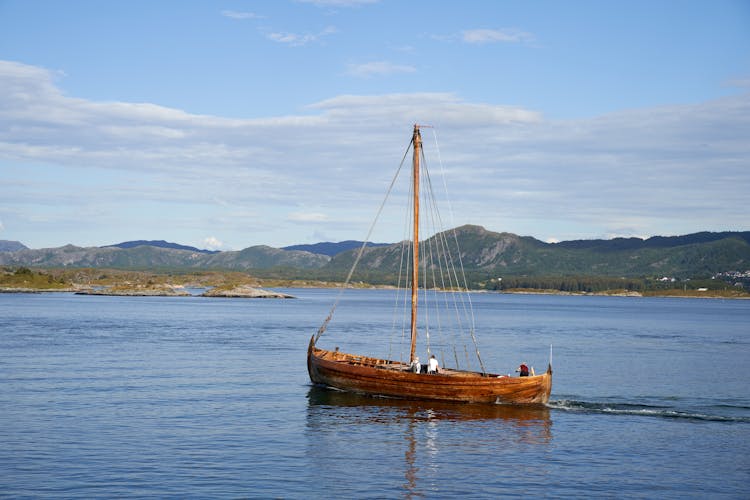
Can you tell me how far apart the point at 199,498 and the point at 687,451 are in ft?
78.2

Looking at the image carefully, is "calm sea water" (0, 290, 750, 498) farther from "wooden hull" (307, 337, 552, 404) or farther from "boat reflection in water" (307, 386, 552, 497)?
"wooden hull" (307, 337, 552, 404)

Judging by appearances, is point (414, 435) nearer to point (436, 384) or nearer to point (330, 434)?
point (330, 434)

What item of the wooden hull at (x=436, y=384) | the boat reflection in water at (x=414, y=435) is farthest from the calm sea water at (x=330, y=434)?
the wooden hull at (x=436, y=384)

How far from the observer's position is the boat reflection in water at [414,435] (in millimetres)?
33531

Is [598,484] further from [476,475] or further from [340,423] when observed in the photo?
[340,423]

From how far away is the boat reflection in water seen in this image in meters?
33.5

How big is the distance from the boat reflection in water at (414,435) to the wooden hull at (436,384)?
0.57 meters

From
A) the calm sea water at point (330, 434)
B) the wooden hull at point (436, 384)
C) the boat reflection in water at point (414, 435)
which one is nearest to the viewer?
the calm sea water at point (330, 434)

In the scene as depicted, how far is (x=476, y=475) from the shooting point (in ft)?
106

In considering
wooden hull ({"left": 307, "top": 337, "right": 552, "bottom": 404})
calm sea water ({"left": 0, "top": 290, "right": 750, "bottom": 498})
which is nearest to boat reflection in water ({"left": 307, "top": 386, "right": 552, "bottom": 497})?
calm sea water ({"left": 0, "top": 290, "right": 750, "bottom": 498})

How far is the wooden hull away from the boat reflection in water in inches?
22.6

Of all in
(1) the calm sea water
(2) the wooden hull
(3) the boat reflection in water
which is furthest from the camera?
(2) the wooden hull

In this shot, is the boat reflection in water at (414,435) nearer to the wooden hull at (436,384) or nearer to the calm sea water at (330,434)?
the calm sea water at (330,434)

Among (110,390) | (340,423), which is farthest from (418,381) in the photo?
(110,390)
